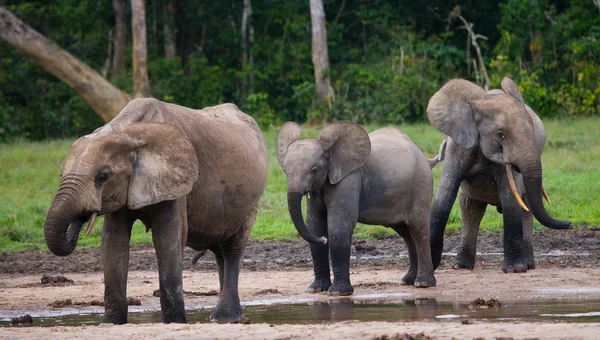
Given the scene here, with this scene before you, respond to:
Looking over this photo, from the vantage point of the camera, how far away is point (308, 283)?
11.4 meters

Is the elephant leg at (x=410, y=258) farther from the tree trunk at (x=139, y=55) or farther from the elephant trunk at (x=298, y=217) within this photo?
the tree trunk at (x=139, y=55)

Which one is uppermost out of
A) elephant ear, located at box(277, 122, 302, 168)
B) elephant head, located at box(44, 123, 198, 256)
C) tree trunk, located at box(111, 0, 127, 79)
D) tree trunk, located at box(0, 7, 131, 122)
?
tree trunk, located at box(111, 0, 127, 79)

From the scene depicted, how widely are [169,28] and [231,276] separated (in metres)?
24.1

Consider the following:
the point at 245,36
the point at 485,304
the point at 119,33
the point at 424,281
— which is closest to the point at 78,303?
the point at 424,281

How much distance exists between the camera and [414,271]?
446 inches

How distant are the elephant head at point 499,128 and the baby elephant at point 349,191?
0.75 m

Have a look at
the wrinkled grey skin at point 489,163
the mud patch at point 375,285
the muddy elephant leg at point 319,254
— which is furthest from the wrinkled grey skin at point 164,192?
Answer: the wrinkled grey skin at point 489,163

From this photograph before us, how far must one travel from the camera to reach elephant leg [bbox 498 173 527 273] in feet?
38.3

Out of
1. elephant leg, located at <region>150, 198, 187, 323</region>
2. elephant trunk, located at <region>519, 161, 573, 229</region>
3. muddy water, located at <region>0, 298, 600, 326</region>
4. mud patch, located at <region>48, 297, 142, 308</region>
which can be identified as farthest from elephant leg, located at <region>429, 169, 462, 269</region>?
elephant leg, located at <region>150, 198, 187, 323</region>

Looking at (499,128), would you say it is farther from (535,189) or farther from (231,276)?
(231,276)

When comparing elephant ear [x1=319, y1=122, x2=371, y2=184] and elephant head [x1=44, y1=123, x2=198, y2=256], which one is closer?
elephant head [x1=44, y1=123, x2=198, y2=256]

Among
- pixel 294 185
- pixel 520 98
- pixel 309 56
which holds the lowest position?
pixel 294 185

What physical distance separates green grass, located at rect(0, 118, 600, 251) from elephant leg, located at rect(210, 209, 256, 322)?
5.21m

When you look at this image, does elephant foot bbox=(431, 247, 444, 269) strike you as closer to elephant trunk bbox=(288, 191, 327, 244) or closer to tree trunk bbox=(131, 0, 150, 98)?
elephant trunk bbox=(288, 191, 327, 244)
